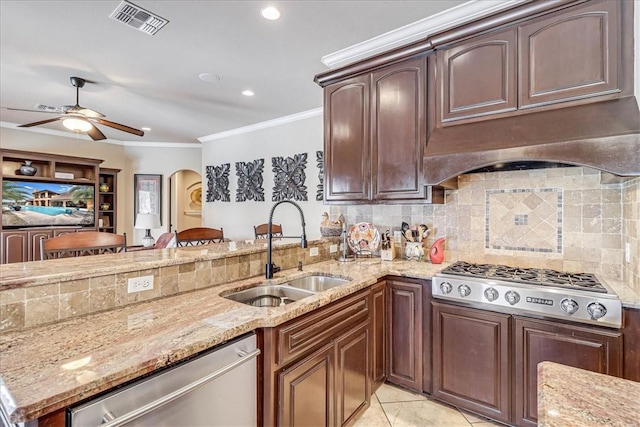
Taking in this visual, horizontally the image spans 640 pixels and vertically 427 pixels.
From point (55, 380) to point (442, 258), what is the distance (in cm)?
255

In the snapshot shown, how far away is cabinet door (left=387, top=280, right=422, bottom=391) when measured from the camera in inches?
90.4

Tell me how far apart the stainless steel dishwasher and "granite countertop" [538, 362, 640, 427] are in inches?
39.8

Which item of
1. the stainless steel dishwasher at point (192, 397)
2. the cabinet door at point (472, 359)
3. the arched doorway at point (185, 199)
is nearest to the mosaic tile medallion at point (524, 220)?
the cabinet door at point (472, 359)

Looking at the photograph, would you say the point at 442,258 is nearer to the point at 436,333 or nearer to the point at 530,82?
the point at 436,333

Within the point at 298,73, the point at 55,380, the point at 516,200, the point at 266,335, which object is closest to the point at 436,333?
the point at 516,200

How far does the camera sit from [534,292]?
182 cm

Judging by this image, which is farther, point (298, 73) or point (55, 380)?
point (298, 73)

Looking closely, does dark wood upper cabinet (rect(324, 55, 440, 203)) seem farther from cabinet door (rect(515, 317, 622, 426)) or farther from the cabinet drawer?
cabinet door (rect(515, 317, 622, 426))

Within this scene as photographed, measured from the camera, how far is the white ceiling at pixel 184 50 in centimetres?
228

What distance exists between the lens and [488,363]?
2.00 meters

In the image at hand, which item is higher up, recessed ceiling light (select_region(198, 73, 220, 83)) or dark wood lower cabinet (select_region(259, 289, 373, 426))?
recessed ceiling light (select_region(198, 73, 220, 83))

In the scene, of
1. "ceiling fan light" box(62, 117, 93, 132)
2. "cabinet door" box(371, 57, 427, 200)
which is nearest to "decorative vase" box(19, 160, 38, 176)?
"ceiling fan light" box(62, 117, 93, 132)

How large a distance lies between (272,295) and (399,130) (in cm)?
162

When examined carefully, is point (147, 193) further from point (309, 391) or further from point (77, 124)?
point (309, 391)
